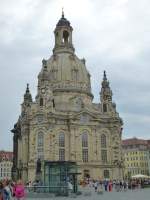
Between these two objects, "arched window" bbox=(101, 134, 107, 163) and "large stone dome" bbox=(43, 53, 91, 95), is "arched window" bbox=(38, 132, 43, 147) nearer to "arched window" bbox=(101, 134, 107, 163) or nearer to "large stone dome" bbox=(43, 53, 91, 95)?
"large stone dome" bbox=(43, 53, 91, 95)

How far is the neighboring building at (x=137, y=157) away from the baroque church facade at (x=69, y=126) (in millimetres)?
35871

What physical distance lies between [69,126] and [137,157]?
4692 cm

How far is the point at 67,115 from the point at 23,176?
15584mm

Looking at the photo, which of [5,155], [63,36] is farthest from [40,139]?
[5,155]

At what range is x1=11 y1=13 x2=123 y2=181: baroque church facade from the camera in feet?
278

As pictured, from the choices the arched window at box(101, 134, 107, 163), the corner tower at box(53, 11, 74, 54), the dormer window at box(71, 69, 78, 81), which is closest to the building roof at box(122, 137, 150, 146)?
the arched window at box(101, 134, 107, 163)

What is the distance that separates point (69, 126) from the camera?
87.1 m

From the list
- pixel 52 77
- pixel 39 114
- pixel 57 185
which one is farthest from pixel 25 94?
pixel 57 185

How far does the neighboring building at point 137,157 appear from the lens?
127 metres

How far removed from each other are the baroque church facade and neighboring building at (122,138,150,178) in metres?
35.9

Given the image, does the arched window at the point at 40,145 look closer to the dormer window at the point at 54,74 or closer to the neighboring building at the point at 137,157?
the dormer window at the point at 54,74

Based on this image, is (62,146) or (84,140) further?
(84,140)

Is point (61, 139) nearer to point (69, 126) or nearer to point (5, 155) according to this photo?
point (69, 126)

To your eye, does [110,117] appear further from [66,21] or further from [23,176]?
[66,21]
